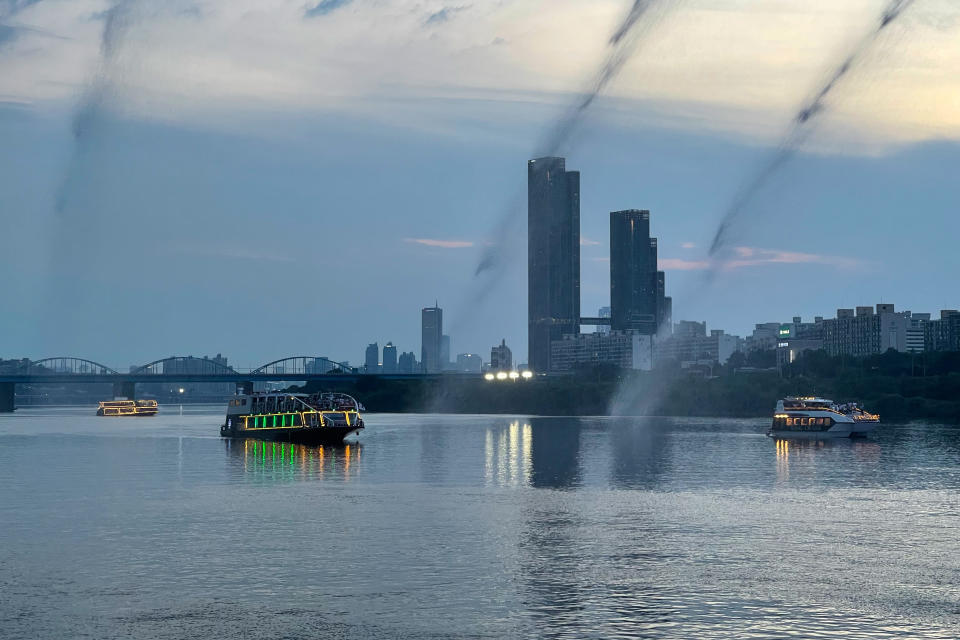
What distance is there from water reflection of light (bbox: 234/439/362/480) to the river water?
2245mm

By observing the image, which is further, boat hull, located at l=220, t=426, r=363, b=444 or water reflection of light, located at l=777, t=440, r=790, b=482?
boat hull, located at l=220, t=426, r=363, b=444

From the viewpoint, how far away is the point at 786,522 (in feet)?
248

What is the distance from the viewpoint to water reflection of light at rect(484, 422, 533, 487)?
368 feet

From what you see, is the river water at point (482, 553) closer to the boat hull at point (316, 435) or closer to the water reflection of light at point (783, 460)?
the water reflection of light at point (783, 460)

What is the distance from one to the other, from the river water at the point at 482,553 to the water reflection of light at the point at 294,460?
7.37ft

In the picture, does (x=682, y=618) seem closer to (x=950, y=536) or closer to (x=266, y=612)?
(x=266, y=612)

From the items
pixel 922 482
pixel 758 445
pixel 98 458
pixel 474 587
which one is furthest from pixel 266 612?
pixel 758 445

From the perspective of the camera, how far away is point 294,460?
147 m

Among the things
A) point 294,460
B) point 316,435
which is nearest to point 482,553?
point 294,460

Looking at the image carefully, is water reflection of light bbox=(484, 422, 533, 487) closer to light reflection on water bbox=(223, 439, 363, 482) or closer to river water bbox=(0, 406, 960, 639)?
river water bbox=(0, 406, 960, 639)

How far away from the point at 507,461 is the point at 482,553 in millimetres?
78681

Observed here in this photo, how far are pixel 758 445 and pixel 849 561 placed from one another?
12547cm

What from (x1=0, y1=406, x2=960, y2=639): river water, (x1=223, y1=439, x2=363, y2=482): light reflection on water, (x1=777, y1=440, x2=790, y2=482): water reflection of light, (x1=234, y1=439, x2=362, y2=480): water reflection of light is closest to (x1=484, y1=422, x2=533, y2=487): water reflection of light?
(x1=0, y1=406, x2=960, y2=639): river water

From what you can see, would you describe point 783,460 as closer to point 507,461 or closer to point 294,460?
point 507,461
